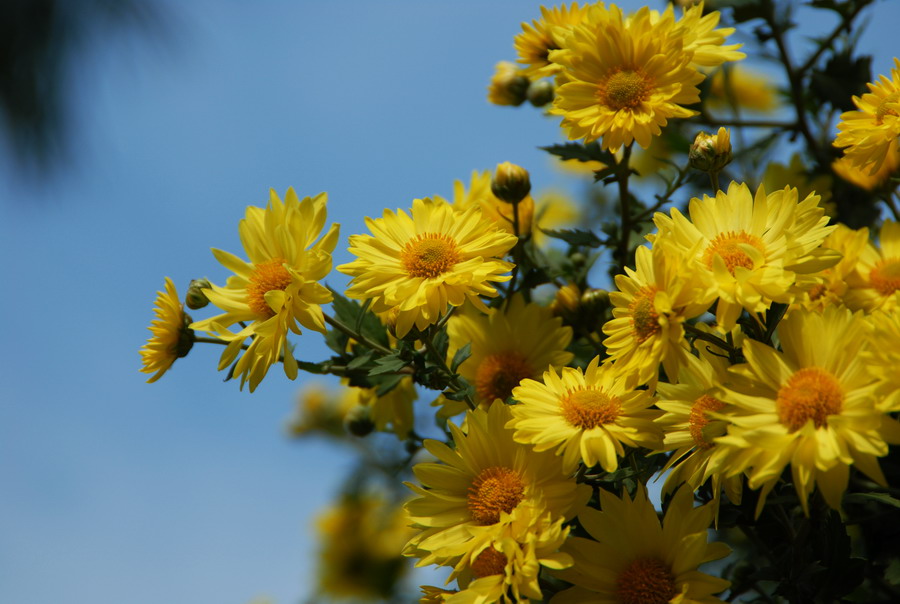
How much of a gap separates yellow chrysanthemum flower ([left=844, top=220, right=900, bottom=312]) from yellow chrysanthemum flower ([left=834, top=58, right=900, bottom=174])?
0.14m

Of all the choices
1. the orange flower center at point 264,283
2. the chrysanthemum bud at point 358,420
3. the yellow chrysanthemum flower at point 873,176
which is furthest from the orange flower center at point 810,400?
the chrysanthemum bud at point 358,420

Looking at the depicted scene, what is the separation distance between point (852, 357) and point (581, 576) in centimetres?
26

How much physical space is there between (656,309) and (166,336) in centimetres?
49

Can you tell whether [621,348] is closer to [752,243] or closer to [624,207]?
[752,243]

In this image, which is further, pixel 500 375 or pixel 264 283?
pixel 500 375

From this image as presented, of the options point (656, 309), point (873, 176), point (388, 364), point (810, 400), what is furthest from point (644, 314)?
point (873, 176)

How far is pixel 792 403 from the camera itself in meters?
0.58

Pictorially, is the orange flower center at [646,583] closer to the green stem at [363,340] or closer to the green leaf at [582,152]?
the green stem at [363,340]

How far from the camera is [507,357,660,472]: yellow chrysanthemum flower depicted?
2.13 feet

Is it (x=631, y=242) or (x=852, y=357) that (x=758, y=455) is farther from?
(x=631, y=242)

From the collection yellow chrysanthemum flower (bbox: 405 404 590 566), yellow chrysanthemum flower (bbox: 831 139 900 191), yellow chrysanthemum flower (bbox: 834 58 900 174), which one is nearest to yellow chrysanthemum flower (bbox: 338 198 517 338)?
yellow chrysanthemum flower (bbox: 405 404 590 566)

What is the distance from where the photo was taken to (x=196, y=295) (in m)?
0.90

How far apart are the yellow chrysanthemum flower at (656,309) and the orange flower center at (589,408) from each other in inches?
1.1

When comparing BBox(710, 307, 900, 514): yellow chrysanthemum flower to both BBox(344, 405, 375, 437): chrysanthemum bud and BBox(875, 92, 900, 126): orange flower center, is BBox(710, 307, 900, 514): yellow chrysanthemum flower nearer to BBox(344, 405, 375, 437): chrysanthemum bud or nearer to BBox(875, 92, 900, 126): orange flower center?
BBox(875, 92, 900, 126): orange flower center
